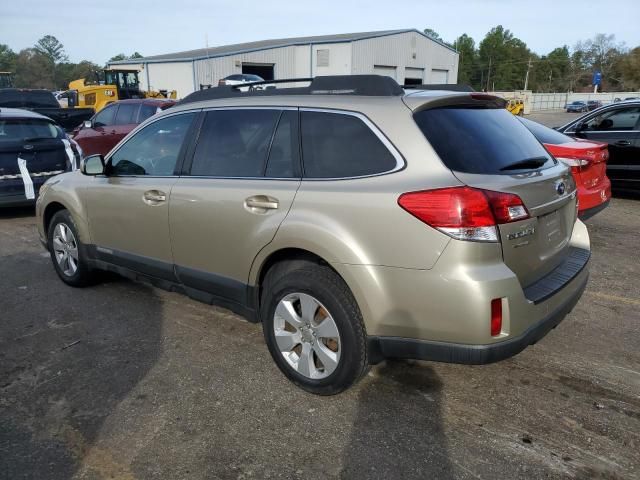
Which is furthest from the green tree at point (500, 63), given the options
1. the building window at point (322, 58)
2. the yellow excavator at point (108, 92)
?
the yellow excavator at point (108, 92)

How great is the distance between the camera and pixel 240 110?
3.63 m

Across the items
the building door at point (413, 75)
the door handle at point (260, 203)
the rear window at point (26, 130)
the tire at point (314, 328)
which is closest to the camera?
the tire at point (314, 328)

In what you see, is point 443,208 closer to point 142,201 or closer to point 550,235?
point 550,235

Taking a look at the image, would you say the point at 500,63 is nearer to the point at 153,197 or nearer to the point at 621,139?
the point at 621,139

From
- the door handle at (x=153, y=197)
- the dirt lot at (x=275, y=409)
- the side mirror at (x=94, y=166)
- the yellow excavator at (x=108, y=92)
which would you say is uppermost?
the yellow excavator at (x=108, y=92)

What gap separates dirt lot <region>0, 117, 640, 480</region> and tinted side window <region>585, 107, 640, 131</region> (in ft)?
17.8

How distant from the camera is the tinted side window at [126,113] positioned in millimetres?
11816

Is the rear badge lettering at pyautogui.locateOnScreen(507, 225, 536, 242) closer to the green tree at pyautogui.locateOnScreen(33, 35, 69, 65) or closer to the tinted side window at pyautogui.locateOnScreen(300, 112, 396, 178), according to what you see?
the tinted side window at pyautogui.locateOnScreen(300, 112, 396, 178)

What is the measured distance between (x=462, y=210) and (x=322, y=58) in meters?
44.6

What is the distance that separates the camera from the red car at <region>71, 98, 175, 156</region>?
11641mm

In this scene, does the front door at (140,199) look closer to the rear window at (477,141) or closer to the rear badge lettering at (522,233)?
the rear window at (477,141)

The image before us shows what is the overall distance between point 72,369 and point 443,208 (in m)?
2.67

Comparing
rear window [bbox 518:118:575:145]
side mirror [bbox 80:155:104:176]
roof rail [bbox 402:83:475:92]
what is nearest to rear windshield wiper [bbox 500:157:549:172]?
roof rail [bbox 402:83:475:92]

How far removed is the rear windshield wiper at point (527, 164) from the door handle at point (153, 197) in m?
2.40
